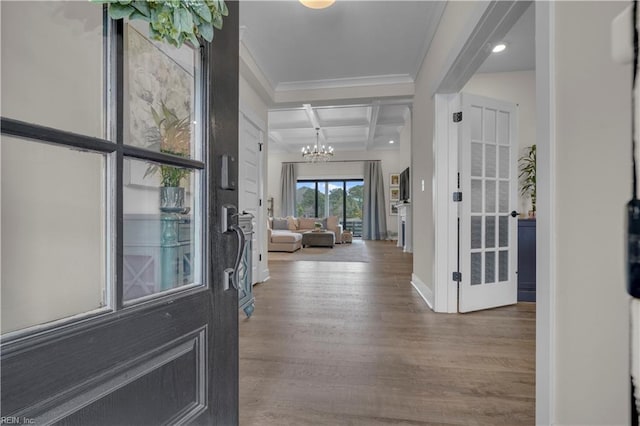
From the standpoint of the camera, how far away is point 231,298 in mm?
885

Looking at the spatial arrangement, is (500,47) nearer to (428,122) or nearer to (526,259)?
(428,122)

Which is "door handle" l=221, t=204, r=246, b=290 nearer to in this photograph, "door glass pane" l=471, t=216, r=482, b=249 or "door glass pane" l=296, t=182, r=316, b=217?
"door glass pane" l=471, t=216, r=482, b=249

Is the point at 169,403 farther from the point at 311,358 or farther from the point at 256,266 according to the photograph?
the point at 256,266

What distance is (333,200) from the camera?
1056 centimetres

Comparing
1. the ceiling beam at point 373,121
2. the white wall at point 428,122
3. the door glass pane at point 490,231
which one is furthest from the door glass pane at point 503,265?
the ceiling beam at point 373,121

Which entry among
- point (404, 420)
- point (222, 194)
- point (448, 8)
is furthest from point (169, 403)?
point (448, 8)

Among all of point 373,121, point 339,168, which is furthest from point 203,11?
point 339,168

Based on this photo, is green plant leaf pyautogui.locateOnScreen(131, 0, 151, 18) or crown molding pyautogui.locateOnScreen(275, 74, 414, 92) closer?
green plant leaf pyautogui.locateOnScreen(131, 0, 151, 18)

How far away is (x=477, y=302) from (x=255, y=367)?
2.09 m

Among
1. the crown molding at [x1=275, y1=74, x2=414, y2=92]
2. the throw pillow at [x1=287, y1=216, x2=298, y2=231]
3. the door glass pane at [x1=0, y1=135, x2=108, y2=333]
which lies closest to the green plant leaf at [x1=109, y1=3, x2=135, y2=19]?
the door glass pane at [x1=0, y1=135, x2=108, y2=333]

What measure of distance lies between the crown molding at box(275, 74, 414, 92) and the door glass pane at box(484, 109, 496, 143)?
128cm

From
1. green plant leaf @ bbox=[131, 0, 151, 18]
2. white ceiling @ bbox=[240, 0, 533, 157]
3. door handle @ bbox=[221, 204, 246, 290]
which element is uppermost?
white ceiling @ bbox=[240, 0, 533, 157]

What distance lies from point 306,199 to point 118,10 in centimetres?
Result: 1012

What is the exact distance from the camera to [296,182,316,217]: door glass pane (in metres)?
10.6
